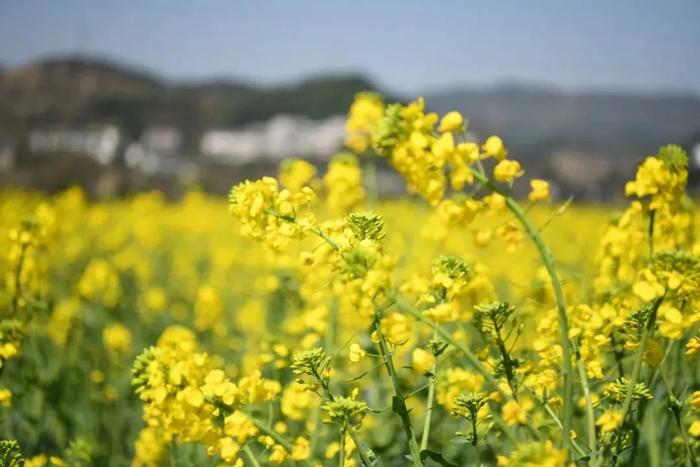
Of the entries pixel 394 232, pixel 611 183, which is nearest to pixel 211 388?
pixel 394 232

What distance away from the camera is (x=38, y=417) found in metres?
2.71

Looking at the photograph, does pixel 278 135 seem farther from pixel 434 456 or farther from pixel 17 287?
pixel 434 456

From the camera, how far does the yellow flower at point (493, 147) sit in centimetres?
128

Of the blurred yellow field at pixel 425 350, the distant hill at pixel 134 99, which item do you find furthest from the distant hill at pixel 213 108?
the blurred yellow field at pixel 425 350

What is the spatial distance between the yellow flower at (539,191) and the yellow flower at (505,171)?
7cm

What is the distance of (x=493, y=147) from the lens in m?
1.28

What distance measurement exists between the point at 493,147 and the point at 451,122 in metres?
0.10

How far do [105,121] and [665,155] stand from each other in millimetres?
22779

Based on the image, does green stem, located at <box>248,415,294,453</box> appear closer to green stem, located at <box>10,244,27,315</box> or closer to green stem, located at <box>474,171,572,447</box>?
green stem, located at <box>474,171,572,447</box>

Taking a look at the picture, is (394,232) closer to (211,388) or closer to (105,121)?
(211,388)

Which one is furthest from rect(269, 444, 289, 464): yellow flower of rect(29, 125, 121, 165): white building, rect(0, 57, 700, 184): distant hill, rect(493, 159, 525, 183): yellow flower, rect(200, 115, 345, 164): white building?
rect(200, 115, 345, 164): white building

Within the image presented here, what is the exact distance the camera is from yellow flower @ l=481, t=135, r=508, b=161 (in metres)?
1.28

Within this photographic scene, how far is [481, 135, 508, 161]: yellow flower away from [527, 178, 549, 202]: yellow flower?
0.32 feet

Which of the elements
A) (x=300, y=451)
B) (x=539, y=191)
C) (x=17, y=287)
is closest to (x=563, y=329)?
(x=539, y=191)
